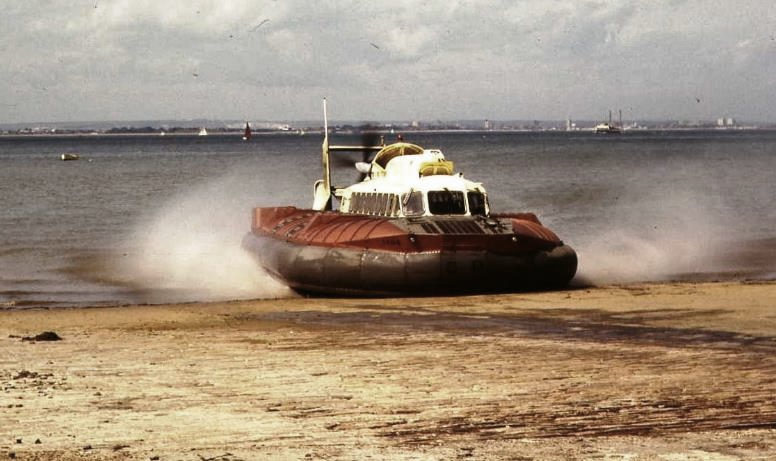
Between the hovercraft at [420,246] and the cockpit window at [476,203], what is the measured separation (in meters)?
0.02

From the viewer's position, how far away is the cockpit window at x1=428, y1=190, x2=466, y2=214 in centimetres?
1884

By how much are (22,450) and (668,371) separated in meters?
5.29

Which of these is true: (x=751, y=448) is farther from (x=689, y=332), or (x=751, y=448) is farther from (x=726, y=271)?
(x=726, y=271)

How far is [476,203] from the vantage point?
62.8 feet

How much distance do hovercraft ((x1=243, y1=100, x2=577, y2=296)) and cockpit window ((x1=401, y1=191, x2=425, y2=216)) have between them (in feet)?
0.05

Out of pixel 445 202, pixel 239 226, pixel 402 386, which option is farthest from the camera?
pixel 239 226

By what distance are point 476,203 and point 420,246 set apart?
1.96 m

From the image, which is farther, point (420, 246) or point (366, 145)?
point (366, 145)

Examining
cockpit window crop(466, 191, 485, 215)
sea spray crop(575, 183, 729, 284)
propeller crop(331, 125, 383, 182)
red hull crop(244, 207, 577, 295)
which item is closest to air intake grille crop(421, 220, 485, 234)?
red hull crop(244, 207, 577, 295)

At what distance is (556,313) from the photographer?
1555 centimetres

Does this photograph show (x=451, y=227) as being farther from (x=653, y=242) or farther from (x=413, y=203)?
(x=653, y=242)

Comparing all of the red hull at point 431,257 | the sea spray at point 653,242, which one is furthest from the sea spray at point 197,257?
the sea spray at point 653,242

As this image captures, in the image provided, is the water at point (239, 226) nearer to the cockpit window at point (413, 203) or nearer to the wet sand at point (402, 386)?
the cockpit window at point (413, 203)

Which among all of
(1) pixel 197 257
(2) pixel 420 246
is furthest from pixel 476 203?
(1) pixel 197 257
